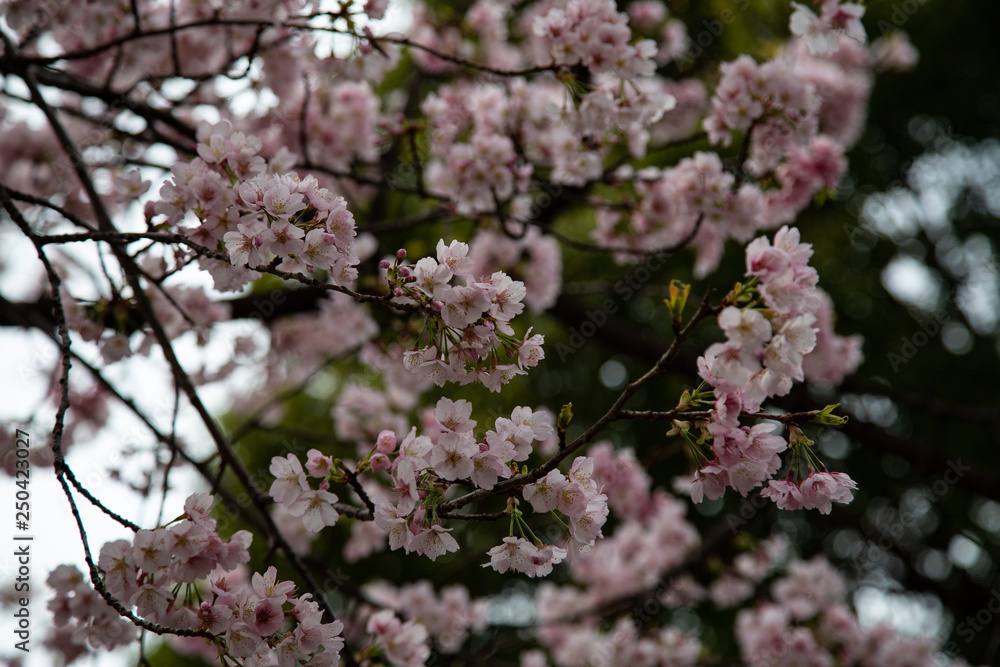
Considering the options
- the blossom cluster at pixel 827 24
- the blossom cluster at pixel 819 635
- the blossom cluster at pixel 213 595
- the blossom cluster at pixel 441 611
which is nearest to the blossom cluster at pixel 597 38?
the blossom cluster at pixel 827 24

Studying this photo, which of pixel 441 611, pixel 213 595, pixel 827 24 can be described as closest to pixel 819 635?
pixel 441 611

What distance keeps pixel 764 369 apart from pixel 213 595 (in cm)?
114

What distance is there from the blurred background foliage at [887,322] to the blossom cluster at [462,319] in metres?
3.74

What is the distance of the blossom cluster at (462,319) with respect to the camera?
3.71 ft

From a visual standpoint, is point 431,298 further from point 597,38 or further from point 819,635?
point 819,635

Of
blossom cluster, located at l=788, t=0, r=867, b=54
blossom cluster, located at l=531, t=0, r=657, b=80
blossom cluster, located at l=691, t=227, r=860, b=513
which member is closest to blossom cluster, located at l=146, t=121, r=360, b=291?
blossom cluster, located at l=691, t=227, r=860, b=513

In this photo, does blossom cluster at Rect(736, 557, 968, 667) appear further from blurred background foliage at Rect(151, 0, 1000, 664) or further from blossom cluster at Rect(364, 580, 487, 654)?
blossom cluster at Rect(364, 580, 487, 654)

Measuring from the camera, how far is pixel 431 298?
1145mm

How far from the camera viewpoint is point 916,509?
Result: 195 inches

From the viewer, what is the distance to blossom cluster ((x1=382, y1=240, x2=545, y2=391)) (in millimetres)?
1130

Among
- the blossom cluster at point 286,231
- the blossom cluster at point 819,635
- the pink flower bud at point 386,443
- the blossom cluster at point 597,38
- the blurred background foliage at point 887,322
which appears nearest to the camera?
the blossom cluster at point 286,231

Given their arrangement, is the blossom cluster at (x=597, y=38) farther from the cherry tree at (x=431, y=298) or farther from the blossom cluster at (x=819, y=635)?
the blossom cluster at (x=819, y=635)

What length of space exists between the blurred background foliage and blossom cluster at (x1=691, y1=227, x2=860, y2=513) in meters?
3.79

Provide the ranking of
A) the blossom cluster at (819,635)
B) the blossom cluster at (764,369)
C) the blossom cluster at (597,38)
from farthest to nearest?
the blossom cluster at (819,635) → the blossom cluster at (597,38) → the blossom cluster at (764,369)
